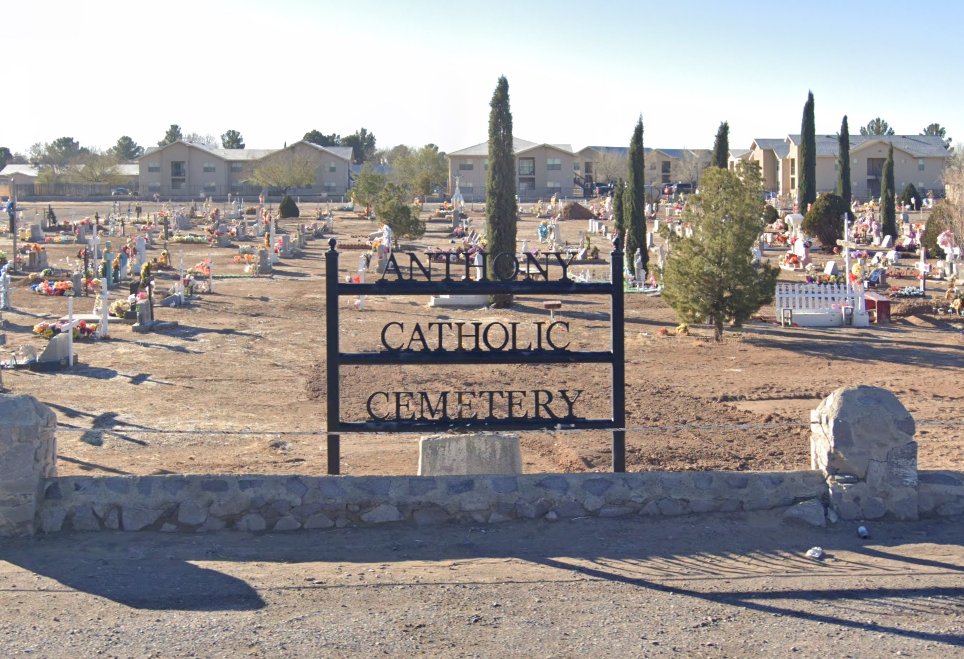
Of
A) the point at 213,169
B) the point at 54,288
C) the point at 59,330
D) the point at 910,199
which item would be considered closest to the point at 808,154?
the point at 910,199

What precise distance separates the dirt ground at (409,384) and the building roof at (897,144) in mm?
60164

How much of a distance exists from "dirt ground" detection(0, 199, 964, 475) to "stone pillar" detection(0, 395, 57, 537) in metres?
1.63

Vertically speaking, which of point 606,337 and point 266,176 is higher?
point 266,176

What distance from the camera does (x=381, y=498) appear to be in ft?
27.6

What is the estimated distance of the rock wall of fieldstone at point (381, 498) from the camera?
27.1 feet

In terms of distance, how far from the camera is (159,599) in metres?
7.06

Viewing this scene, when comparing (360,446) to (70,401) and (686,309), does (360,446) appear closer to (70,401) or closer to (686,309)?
(70,401)

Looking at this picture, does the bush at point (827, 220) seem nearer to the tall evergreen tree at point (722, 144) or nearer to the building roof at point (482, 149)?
the tall evergreen tree at point (722, 144)

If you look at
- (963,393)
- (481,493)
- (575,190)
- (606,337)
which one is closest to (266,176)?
(575,190)

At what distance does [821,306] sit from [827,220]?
773 inches

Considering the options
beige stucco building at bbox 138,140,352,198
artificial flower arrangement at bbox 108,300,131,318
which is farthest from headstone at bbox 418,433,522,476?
beige stucco building at bbox 138,140,352,198

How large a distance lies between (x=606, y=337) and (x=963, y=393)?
25.3 ft

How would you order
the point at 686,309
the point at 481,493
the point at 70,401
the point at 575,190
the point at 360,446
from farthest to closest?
1. the point at 575,190
2. the point at 686,309
3. the point at 70,401
4. the point at 360,446
5. the point at 481,493

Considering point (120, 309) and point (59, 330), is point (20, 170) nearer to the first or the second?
point (120, 309)
